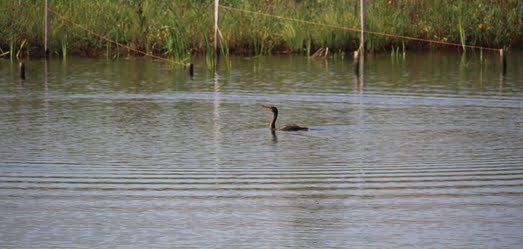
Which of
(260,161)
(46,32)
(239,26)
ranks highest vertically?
(239,26)

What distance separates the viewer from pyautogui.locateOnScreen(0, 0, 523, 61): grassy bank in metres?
30.0

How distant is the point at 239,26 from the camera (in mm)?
30516

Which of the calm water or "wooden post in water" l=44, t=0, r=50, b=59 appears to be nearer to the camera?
the calm water

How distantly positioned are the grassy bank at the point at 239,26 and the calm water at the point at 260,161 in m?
3.47

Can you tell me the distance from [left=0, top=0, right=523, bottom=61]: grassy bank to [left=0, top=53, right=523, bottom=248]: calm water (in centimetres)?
347

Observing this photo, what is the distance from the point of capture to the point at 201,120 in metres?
19.8

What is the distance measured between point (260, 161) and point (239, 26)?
15.2 meters

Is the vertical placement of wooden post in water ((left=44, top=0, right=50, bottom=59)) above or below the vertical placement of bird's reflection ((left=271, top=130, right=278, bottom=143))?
above

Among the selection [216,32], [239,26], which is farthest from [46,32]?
[239,26]

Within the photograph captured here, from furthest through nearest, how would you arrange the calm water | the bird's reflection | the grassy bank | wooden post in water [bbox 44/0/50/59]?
the grassy bank → wooden post in water [bbox 44/0/50/59] → the bird's reflection → the calm water

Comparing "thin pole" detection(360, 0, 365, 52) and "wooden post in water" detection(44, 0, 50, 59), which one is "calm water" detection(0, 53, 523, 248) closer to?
"wooden post in water" detection(44, 0, 50, 59)

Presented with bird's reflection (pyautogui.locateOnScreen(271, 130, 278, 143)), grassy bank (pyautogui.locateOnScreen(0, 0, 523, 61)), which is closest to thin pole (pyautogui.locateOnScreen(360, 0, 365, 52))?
grassy bank (pyautogui.locateOnScreen(0, 0, 523, 61))

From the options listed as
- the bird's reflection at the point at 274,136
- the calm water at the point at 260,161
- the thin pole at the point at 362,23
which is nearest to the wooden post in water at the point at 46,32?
the calm water at the point at 260,161

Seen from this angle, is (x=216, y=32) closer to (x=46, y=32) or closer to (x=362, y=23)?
(x=362, y=23)
